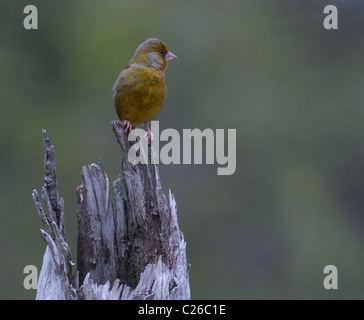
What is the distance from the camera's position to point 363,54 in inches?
608

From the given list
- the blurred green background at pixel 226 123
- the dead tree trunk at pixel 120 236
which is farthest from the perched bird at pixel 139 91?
the blurred green background at pixel 226 123

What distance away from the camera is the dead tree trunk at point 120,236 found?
4.54 metres

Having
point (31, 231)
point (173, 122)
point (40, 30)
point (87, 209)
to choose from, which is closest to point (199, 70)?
point (173, 122)

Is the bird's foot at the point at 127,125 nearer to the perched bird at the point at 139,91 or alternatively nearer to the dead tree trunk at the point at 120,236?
the perched bird at the point at 139,91

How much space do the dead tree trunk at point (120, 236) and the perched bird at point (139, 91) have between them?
963 mm

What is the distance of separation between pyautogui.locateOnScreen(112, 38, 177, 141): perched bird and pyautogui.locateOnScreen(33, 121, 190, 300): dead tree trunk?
3.16 ft

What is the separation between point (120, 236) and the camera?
16.1 feet

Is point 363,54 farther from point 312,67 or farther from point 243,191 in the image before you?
point 243,191

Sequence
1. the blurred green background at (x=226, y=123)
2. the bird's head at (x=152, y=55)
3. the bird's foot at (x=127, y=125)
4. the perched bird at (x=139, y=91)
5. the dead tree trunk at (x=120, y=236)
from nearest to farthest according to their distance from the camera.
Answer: the dead tree trunk at (x=120, y=236) → the bird's foot at (x=127, y=125) → the perched bird at (x=139, y=91) → the bird's head at (x=152, y=55) → the blurred green background at (x=226, y=123)

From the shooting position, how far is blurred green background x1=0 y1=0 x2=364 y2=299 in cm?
1250

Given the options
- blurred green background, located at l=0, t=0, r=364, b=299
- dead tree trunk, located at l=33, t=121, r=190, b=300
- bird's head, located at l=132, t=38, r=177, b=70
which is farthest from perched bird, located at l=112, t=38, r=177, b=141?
blurred green background, located at l=0, t=0, r=364, b=299

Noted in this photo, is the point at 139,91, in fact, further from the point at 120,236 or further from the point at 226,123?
the point at 226,123

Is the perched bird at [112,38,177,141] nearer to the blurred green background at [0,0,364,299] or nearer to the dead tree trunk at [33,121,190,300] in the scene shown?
the dead tree trunk at [33,121,190,300]
